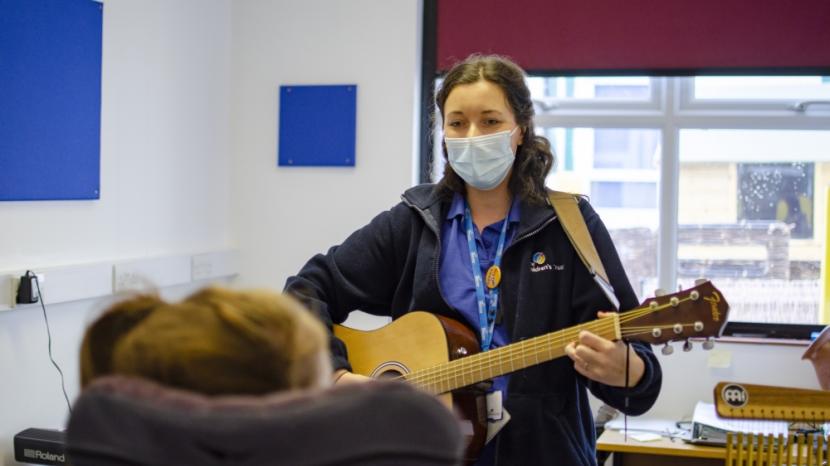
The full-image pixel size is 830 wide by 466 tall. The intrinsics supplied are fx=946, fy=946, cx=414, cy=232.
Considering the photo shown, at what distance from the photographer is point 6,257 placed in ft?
9.53

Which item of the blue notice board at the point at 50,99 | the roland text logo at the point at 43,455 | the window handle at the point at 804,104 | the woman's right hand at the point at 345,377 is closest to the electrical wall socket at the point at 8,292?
the blue notice board at the point at 50,99

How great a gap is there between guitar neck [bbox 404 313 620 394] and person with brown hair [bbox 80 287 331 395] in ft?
3.68

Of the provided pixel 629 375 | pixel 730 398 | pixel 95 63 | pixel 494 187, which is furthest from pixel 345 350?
pixel 95 63

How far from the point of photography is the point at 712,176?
13.3ft

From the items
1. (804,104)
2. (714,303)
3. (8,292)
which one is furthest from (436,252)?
(804,104)

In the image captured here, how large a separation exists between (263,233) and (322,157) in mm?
448

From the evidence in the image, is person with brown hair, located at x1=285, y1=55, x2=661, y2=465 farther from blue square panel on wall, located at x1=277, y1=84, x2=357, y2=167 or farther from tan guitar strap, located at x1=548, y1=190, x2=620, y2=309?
blue square panel on wall, located at x1=277, y1=84, x2=357, y2=167

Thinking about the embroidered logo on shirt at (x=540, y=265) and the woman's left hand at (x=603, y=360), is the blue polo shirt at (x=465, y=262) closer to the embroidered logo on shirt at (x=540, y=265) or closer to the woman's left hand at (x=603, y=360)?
the embroidered logo on shirt at (x=540, y=265)

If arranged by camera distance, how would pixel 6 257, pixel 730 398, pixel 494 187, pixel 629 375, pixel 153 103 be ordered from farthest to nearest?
pixel 153 103 → pixel 6 257 → pixel 730 398 → pixel 494 187 → pixel 629 375

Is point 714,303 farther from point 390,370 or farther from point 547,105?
point 547,105

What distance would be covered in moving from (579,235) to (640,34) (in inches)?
83.2

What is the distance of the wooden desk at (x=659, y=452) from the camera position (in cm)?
337

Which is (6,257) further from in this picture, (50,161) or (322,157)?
(322,157)

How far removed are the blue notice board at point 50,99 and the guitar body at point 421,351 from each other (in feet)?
4.19
